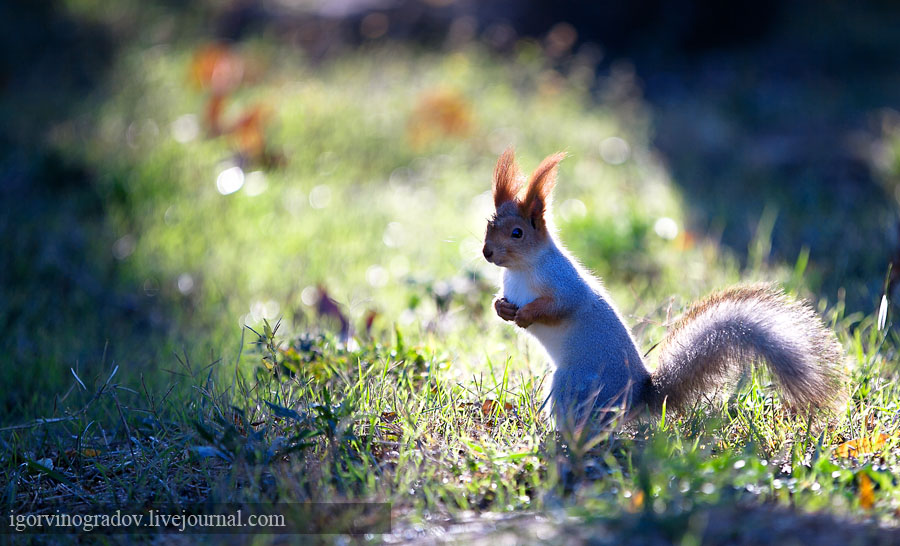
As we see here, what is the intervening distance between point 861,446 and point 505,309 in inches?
48.5

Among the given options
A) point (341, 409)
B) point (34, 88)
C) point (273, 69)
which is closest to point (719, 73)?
point (273, 69)

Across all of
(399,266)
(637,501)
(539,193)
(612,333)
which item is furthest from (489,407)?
(399,266)

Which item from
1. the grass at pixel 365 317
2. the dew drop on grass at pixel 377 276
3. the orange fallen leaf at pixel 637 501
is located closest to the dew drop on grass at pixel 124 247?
the grass at pixel 365 317

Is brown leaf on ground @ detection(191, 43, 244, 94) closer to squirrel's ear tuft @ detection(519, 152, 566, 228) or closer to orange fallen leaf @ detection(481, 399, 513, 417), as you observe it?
squirrel's ear tuft @ detection(519, 152, 566, 228)

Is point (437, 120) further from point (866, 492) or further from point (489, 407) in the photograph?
point (866, 492)

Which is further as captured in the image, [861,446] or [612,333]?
[612,333]

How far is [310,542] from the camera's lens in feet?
7.38

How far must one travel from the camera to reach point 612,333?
292 cm

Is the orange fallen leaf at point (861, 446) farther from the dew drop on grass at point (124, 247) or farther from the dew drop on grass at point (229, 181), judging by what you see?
the dew drop on grass at point (229, 181)

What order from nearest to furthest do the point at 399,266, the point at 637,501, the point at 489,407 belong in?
the point at 637,501, the point at 489,407, the point at 399,266

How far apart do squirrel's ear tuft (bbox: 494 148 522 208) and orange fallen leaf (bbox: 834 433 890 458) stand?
4.43ft

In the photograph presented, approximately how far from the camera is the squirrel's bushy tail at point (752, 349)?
2668mm

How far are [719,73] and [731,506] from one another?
8202 mm

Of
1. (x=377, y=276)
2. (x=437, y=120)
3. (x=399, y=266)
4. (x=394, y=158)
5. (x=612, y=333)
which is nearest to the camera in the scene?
(x=612, y=333)
